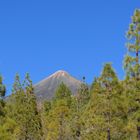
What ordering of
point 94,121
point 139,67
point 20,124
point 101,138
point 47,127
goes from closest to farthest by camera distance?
point 139,67 < point 94,121 < point 101,138 < point 20,124 < point 47,127

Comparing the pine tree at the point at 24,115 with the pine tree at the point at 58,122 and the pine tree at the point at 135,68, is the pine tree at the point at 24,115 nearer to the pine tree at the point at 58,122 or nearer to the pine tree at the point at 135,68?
the pine tree at the point at 58,122

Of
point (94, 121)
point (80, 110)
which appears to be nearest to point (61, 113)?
point (80, 110)

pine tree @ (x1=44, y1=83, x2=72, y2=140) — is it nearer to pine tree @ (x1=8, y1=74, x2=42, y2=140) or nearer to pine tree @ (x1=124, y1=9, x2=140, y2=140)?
pine tree @ (x1=8, y1=74, x2=42, y2=140)

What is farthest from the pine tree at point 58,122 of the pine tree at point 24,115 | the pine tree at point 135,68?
the pine tree at point 135,68

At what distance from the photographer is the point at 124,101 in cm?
4000

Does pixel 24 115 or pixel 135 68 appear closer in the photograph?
pixel 135 68

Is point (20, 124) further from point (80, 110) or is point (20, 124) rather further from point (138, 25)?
point (138, 25)

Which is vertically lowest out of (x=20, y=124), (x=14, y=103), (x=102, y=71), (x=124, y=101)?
(x=124, y=101)

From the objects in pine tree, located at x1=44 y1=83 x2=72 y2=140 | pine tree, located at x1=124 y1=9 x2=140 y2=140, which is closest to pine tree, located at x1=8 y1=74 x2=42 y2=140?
pine tree, located at x1=44 y1=83 x2=72 y2=140

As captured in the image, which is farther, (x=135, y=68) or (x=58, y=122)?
(x=58, y=122)

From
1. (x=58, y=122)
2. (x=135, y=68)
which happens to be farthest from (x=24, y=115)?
(x=135, y=68)

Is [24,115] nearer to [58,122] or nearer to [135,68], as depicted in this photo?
[58,122]

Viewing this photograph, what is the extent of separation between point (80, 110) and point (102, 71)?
45664 mm

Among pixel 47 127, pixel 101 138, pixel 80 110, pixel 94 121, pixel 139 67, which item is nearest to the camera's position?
pixel 139 67
